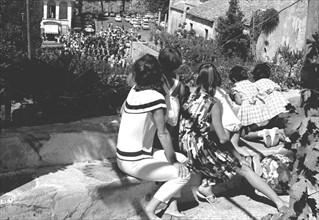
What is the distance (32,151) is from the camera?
3.97 meters

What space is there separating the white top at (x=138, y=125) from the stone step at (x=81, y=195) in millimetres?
342

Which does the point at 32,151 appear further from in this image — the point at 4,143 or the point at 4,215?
the point at 4,215

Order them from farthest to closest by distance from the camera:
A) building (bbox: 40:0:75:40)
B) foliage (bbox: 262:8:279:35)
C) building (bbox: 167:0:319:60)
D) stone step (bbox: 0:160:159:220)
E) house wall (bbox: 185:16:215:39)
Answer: building (bbox: 40:0:75:40) → house wall (bbox: 185:16:215:39) → foliage (bbox: 262:8:279:35) → building (bbox: 167:0:319:60) → stone step (bbox: 0:160:159:220)

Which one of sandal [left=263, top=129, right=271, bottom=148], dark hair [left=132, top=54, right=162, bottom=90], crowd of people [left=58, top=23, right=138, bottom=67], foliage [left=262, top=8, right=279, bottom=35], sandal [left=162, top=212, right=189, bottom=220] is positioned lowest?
sandal [left=162, top=212, right=189, bottom=220]

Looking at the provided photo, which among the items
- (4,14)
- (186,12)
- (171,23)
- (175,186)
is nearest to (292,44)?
(186,12)

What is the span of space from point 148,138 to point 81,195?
693 mm

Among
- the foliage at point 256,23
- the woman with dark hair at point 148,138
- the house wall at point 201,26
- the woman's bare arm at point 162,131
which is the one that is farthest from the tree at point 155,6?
the woman's bare arm at point 162,131

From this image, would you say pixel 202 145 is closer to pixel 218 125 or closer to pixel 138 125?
pixel 218 125

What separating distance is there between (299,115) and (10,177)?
2.31 metres

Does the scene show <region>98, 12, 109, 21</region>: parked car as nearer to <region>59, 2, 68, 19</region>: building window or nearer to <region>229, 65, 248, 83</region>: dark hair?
<region>59, 2, 68, 19</region>: building window

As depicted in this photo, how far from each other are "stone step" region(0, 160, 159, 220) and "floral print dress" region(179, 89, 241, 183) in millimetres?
434

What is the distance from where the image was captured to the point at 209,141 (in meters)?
4.11

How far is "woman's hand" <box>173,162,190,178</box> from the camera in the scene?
12.7 feet

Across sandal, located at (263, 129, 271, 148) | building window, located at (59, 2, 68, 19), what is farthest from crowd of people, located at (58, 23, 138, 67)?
building window, located at (59, 2, 68, 19)
